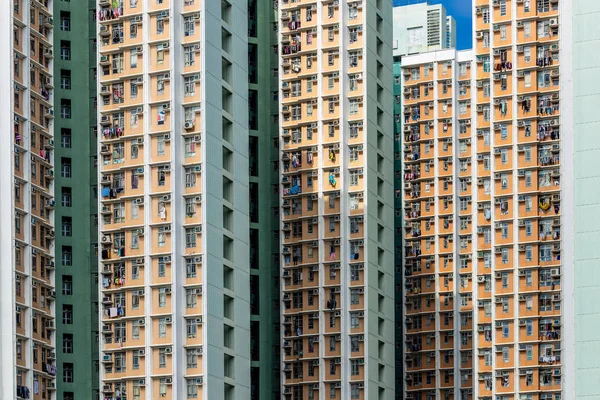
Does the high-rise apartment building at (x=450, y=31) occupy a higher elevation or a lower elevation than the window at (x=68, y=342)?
higher

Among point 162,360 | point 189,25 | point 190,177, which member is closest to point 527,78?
point 189,25

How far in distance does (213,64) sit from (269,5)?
27.2m

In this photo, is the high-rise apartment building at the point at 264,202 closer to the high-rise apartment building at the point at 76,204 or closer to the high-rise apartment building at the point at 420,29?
the high-rise apartment building at the point at 76,204

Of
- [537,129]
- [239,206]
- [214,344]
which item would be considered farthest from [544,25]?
[214,344]

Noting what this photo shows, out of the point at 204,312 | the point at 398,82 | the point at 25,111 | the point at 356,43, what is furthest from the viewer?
the point at 398,82

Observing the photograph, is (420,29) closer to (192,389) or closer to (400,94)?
(400,94)

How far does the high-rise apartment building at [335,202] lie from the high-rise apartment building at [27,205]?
20796 millimetres

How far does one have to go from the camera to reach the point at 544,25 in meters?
121

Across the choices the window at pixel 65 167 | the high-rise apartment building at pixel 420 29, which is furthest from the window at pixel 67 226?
the high-rise apartment building at pixel 420 29

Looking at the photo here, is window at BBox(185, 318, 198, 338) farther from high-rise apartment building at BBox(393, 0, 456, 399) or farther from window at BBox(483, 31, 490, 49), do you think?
high-rise apartment building at BBox(393, 0, 456, 399)

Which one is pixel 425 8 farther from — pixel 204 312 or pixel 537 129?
pixel 204 312

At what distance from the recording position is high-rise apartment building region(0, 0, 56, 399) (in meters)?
113

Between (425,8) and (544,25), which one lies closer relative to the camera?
(544,25)

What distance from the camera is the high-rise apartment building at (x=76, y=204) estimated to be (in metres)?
122
